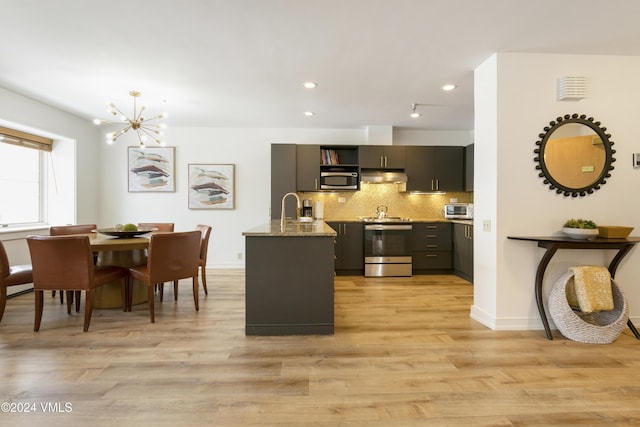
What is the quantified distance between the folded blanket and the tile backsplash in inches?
124

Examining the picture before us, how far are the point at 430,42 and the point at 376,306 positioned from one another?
8.68 ft

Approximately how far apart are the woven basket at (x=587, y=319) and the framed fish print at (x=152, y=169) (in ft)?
18.2

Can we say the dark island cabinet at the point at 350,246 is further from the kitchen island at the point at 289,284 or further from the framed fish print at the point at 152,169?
the framed fish print at the point at 152,169

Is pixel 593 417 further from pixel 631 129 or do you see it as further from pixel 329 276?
pixel 631 129

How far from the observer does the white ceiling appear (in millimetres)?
2256

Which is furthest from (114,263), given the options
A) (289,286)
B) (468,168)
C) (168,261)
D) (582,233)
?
(468,168)

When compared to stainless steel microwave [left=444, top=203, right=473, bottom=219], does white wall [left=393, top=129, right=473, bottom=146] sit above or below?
above

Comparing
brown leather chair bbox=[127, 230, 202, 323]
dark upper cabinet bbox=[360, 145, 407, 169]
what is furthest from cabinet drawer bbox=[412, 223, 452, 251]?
brown leather chair bbox=[127, 230, 202, 323]

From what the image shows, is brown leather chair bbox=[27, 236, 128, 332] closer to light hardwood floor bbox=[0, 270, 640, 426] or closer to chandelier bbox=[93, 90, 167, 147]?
light hardwood floor bbox=[0, 270, 640, 426]

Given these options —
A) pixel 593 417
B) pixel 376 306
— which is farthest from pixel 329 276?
pixel 593 417

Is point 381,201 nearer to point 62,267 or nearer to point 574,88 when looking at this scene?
point 574,88

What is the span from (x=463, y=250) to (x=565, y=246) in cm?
236

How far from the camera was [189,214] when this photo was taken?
18.6 ft

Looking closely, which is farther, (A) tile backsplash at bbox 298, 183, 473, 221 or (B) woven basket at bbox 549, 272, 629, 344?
(A) tile backsplash at bbox 298, 183, 473, 221
